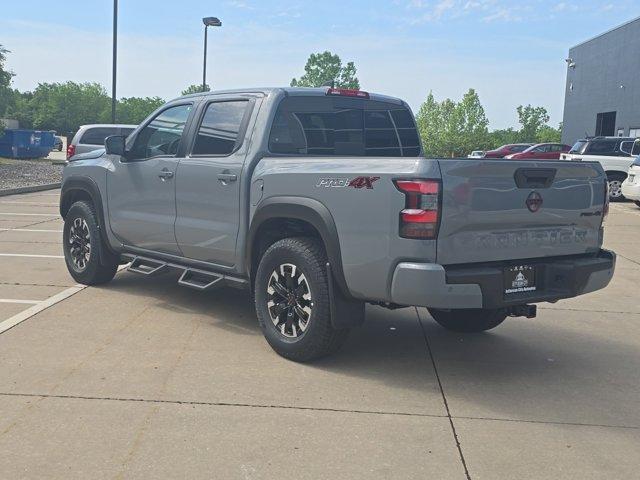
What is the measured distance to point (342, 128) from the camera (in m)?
5.95

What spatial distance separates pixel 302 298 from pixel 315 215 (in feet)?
2.01

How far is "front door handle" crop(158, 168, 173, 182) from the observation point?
620cm

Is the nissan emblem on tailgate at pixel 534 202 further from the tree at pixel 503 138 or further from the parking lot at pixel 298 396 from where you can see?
the tree at pixel 503 138

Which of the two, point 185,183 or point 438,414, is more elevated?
point 185,183

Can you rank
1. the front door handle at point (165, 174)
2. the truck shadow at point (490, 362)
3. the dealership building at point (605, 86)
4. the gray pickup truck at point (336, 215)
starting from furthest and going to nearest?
the dealership building at point (605, 86) → the front door handle at point (165, 174) → the truck shadow at point (490, 362) → the gray pickup truck at point (336, 215)

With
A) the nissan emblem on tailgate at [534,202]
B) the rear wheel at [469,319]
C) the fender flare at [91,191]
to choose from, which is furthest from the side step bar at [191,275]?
the nissan emblem on tailgate at [534,202]

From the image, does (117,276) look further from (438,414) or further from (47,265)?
(438,414)

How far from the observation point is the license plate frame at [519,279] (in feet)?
15.0

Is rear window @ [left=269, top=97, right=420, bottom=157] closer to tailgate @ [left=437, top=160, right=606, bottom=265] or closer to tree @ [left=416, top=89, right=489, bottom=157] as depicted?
tailgate @ [left=437, top=160, right=606, bottom=265]

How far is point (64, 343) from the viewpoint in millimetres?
5344

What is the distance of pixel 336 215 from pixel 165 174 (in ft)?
7.18

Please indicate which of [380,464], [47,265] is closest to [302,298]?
[380,464]

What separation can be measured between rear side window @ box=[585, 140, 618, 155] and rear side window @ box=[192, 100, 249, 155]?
17.8 m

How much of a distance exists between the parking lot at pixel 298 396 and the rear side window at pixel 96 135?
467 inches
